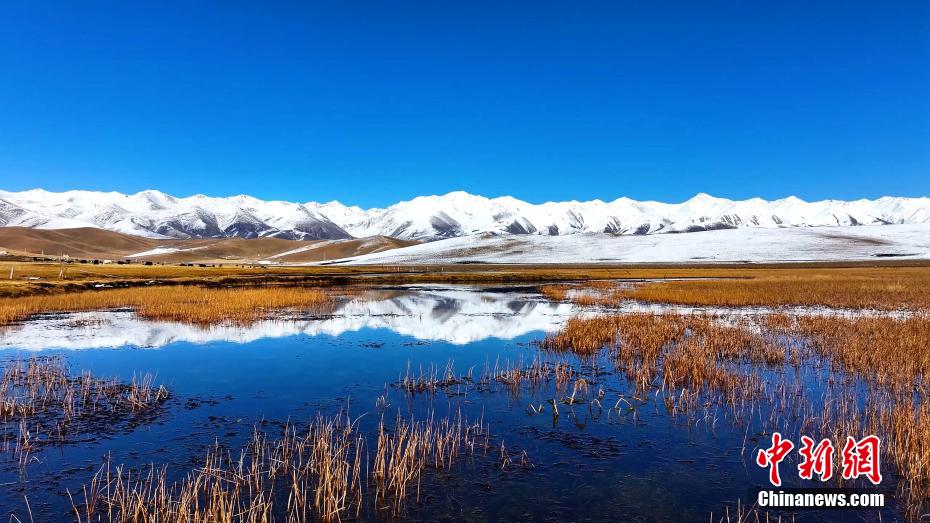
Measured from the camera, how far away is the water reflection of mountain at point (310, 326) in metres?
24.5

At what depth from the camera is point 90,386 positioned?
616 inches

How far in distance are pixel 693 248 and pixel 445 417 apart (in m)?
158

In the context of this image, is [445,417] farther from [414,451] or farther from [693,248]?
[693,248]

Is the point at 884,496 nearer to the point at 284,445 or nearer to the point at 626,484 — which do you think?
the point at 626,484

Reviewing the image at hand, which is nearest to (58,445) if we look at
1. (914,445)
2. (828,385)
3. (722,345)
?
(914,445)

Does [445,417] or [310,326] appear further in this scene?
[310,326]

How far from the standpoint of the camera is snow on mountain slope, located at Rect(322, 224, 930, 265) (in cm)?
13738

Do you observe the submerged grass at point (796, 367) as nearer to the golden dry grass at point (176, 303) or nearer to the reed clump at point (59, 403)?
the reed clump at point (59, 403)

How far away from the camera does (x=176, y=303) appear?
37.4 m

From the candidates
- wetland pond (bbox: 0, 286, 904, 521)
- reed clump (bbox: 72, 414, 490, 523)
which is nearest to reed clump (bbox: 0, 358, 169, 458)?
wetland pond (bbox: 0, 286, 904, 521)

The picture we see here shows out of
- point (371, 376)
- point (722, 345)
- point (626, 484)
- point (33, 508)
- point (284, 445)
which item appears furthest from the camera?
point (722, 345)

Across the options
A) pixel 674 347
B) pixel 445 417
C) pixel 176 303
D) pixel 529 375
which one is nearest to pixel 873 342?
pixel 674 347

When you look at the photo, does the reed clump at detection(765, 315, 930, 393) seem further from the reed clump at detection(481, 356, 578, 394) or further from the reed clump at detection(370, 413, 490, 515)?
the reed clump at detection(370, 413, 490, 515)

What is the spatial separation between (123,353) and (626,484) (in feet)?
66.8
